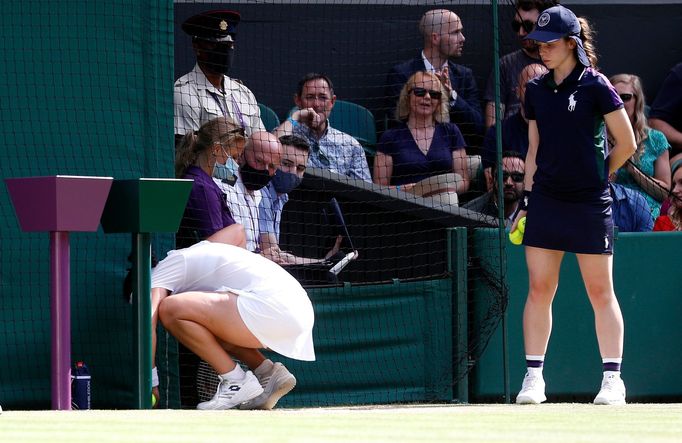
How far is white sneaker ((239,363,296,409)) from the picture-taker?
6.66 meters

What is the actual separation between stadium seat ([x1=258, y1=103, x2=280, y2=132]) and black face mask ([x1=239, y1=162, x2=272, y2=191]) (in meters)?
1.11

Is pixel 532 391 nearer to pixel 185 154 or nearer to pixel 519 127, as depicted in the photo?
pixel 185 154

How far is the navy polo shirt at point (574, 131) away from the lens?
21.5 feet

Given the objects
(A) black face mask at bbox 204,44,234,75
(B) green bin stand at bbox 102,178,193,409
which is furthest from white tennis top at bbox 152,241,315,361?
(A) black face mask at bbox 204,44,234,75

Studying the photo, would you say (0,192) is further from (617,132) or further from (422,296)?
(617,132)

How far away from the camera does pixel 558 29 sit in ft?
21.5

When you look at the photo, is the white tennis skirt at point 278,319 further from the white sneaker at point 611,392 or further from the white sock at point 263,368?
the white sneaker at point 611,392

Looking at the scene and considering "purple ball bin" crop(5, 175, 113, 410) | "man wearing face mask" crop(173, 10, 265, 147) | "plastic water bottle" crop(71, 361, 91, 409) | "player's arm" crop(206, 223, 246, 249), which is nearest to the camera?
"purple ball bin" crop(5, 175, 113, 410)

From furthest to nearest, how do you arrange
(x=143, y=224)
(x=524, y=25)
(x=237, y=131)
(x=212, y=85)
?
(x=524, y=25), (x=212, y=85), (x=237, y=131), (x=143, y=224)

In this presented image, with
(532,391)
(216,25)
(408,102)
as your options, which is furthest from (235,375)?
(408,102)

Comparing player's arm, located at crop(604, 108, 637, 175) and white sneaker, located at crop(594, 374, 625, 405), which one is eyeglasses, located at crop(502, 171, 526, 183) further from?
white sneaker, located at crop(594, 374, 625, 405)

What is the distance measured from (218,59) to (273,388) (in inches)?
94.3

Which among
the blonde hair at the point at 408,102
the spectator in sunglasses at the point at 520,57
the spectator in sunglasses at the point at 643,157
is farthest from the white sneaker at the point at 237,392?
the spectator in sunglasses at the point at 643,157

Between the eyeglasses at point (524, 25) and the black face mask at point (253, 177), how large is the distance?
2360 mm
